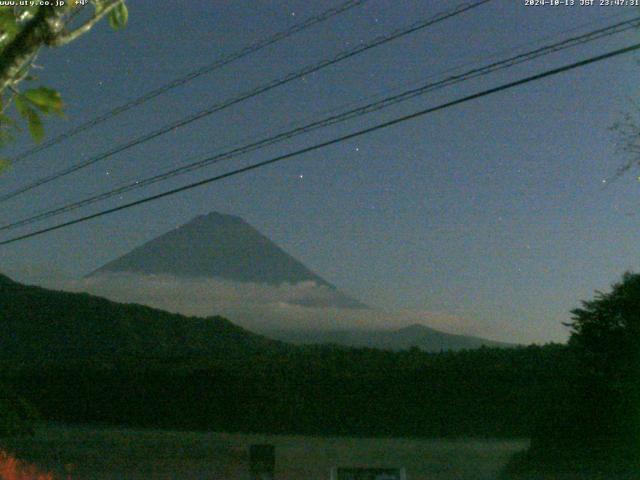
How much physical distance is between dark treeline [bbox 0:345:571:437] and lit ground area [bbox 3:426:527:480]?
5.89ft

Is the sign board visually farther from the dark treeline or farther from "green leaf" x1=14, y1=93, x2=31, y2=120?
the dark treeline

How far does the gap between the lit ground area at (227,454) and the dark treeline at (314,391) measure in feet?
5.89

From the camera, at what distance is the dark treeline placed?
2783cm

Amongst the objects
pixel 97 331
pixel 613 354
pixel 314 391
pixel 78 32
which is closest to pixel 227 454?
pixel 314 391

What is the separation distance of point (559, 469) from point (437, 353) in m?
15.6

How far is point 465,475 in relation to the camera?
1767 centimetres

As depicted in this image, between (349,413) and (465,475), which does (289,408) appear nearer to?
(349,413)

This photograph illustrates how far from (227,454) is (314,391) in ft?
29.7

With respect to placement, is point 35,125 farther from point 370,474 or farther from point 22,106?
point 370,474

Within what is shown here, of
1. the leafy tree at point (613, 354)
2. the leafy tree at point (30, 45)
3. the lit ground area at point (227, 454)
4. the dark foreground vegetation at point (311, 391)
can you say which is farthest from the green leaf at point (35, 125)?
the dark foreground vegetation at point (311, 391)

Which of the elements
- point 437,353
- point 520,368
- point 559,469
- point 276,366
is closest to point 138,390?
point 276,366

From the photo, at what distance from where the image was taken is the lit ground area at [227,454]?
1808 cm

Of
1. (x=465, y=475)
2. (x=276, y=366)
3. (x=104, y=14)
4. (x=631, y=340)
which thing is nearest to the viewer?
(x=104, y=14)

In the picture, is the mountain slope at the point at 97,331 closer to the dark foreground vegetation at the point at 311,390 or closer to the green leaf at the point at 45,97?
the dark foreground vegetation at the point at 311,390
